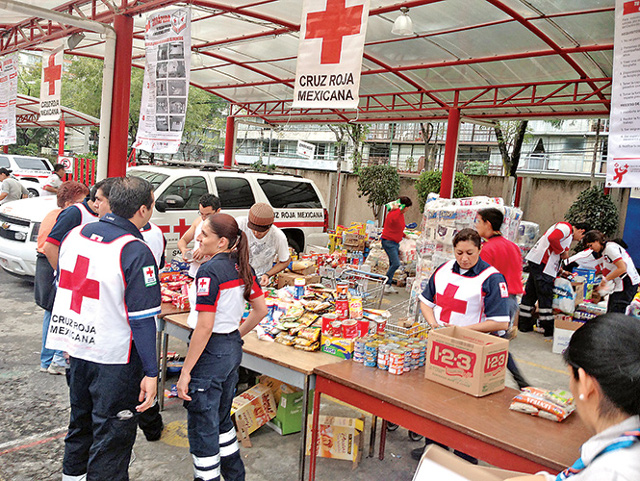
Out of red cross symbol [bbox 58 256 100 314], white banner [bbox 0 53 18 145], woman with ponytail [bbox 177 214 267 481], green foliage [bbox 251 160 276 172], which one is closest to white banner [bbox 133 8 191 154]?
woman with ponytail [bbox 177 214 267 481]

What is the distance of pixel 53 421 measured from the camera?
4.28m

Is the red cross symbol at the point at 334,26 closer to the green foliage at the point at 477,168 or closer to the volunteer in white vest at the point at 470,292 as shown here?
the volunteer in white vest at the point at 470,292

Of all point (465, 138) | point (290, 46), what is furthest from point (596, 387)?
point (465, 138)

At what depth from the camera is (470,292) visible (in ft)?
12.1

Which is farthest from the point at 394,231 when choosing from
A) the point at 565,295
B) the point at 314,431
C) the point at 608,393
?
the point at 608,393

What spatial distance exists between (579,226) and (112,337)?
7.24 m

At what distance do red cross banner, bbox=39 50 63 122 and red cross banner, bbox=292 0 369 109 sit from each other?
19.6 feet

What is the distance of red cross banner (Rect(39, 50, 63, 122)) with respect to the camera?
9109 millimetres

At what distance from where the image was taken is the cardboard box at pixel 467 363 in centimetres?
299

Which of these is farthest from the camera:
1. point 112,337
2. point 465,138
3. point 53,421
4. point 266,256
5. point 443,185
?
point 465,138

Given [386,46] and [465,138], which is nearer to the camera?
[386,46]

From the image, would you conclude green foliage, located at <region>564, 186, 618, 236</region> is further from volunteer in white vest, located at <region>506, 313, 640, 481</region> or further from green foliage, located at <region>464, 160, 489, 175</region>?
green foliage, located at <region>464, 160, 489, 175</region>

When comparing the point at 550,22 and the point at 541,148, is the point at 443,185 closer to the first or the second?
the point at 550,22

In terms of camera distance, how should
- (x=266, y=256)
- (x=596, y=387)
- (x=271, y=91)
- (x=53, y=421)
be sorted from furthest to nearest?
(x=271, y=91) < (x=266, y=256) < (x=53, y=421) < (x=596, y=387)
